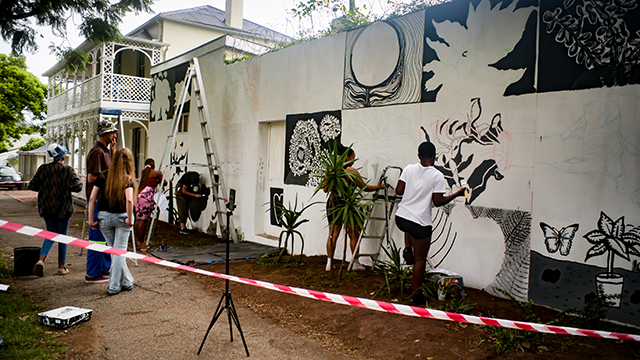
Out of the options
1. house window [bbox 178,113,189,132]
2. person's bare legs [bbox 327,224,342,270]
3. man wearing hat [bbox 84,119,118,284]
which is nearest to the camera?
man wearing hat [bbox 84,119,118,284]

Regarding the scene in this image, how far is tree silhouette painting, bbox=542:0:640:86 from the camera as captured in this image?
388cm

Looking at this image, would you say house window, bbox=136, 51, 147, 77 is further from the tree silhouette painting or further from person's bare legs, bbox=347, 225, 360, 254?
the tree silhouette painting

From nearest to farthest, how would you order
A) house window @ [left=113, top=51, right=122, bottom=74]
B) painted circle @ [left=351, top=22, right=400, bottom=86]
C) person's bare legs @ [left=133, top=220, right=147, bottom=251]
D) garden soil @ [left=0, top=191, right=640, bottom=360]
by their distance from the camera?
garden soil @ [left=0, top=191, right=640, bottom=360] < painted circle @ [left=351, top=22, right=400, bottom=86] < person's bare legs @ [left=133, top=220, right=147, bottom=251] < house window @ [left=113, top=51, right=122, bottom=74]

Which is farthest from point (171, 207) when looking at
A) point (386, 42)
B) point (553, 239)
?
point (553, 239)

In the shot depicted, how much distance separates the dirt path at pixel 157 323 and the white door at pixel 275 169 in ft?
8.21

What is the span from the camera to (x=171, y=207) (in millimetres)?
11016

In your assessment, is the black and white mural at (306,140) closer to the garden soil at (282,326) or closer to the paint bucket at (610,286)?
the garden soil at (282,326)

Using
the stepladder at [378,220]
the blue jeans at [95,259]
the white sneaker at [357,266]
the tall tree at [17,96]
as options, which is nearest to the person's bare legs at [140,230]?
the blue jeans at [95,259]

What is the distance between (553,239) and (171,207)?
31.0 feet

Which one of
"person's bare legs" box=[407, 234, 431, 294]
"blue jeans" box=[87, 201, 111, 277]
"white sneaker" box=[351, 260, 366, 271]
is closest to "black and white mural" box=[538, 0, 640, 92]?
"person's bare legs" box=[407, 234, 431, 294]

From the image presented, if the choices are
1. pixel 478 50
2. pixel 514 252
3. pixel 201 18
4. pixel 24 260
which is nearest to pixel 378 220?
pixel 514 252

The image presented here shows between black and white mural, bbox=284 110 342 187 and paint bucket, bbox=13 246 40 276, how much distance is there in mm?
4079

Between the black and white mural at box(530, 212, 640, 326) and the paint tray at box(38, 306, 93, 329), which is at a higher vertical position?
the black and white mural at box(530, 212, 640, 326)

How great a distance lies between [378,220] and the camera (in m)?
5.99
